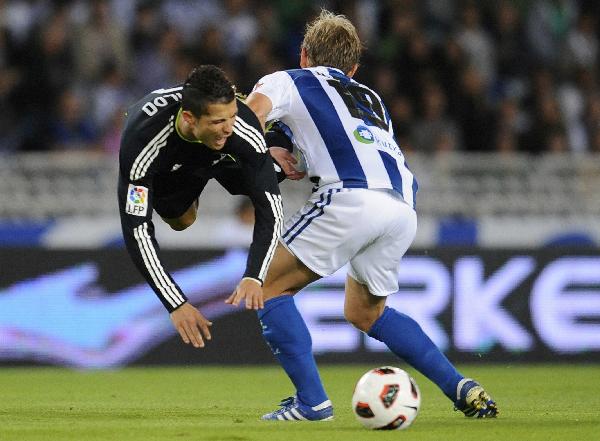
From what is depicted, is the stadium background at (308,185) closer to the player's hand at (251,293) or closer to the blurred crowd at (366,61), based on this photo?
the blurred crowd at (366,61)

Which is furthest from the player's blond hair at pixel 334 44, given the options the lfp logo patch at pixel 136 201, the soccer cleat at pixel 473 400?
the soccer cleat at pixel 473 400

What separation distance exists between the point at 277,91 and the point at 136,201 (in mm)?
886

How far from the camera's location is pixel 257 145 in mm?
5730

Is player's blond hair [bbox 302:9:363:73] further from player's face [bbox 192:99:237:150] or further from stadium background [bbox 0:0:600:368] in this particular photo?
stadium background [bbox 0:0:600:368]

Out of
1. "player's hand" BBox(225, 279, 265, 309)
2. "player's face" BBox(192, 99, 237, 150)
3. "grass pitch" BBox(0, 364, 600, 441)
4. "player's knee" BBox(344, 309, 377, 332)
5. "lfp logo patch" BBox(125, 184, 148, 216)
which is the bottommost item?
"grass pitch" BBox(0, 364, 600, 441)

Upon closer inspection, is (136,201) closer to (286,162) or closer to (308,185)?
(286,162)

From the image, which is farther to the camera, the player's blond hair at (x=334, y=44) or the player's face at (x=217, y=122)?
the player's blond hair at (x=334, y=44)

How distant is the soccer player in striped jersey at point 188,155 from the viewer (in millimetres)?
5500

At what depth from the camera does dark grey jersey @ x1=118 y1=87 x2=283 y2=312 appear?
5684 mm

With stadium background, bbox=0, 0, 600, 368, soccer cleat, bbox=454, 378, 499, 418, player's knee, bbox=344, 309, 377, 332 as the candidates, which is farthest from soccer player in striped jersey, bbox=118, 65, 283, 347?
stadium background, bbox=0, 0, 600, 368

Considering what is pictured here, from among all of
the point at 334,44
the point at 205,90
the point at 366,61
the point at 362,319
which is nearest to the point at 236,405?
the point at 362,319

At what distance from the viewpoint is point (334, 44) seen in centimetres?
634

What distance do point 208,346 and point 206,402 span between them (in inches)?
117

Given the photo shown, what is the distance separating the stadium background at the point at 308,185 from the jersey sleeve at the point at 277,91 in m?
4.32
